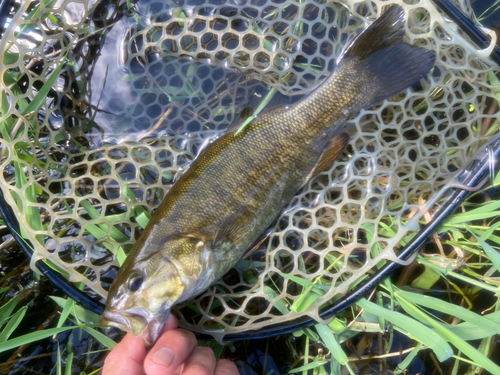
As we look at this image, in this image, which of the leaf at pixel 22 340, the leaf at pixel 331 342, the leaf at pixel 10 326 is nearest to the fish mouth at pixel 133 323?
the leaf at pixel 22 340

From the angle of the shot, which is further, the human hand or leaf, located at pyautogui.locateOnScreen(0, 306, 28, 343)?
leaf, located at pyautogui.locateOnScreen(0, 306, 28, 343)

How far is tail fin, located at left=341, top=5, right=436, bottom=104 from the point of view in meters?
2.31

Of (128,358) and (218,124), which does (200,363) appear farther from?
(218,124)

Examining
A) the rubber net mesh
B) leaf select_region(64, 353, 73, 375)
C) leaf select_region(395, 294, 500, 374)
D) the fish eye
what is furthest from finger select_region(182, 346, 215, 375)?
leaf select_region(395, 294, 500, 374)

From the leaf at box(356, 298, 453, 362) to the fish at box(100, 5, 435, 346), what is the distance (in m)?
0.87

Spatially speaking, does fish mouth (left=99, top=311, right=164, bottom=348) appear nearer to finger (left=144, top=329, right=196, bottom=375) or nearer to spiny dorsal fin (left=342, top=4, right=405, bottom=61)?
finger (left=144, top=329, right=196, bottom=375)

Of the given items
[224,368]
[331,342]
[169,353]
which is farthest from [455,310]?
[169,353]

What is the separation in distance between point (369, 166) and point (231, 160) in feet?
3.26

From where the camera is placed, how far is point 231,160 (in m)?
2.33

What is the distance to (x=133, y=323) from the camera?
6.44 ft

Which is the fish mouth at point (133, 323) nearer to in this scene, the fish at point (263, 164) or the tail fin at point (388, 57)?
the fish at point (263, 164)

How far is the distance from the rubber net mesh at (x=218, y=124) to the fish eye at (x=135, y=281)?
39cm

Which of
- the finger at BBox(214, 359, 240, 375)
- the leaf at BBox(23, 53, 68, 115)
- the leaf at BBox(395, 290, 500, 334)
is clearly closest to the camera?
the leaf at BBox(395, 290, 500, 334)

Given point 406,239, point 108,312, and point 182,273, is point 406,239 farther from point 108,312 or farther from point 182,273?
point 108,312
